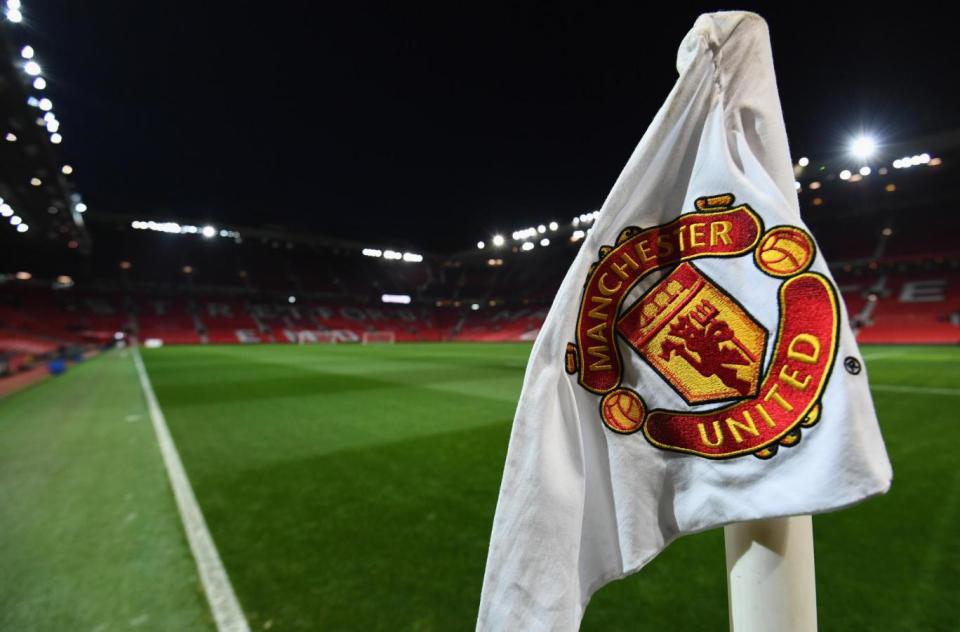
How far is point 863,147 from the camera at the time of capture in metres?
24.6

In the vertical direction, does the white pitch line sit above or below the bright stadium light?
below

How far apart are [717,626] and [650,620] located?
11.4 inches

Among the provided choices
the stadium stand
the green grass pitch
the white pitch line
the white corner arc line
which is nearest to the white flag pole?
the green grass pitch

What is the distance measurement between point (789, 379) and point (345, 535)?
9.71 feet

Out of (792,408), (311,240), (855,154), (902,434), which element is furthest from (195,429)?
(311,240)

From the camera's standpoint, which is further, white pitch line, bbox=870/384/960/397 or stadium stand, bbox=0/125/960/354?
stadium stand, bbox=0/125/960/354

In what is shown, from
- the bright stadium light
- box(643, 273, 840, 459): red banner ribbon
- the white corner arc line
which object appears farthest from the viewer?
the bright stadium light

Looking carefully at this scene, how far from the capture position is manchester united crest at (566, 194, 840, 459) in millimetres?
694

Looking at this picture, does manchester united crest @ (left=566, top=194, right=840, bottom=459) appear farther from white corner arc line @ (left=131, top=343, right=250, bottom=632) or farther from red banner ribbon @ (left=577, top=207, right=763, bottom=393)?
white corner arc line @ (left=131, top=343, right=250, bottom=632)

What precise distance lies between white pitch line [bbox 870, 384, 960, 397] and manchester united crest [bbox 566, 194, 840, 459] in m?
9.67

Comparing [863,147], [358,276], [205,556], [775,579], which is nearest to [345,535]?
[205,556]

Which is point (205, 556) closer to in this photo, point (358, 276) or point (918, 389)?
point (918, 389)

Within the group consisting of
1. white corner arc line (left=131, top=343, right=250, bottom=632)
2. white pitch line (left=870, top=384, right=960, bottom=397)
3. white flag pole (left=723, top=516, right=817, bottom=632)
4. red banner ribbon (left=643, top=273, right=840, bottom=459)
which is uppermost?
red banner ribbon (left=643, top=273, right=840, bottom=459)

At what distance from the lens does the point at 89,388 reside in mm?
10914
